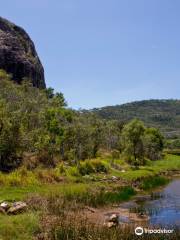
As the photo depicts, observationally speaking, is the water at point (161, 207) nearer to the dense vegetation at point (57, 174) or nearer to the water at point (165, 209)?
the water at point (165, 209)

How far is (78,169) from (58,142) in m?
8.45

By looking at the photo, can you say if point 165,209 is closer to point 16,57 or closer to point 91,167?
point 91,167

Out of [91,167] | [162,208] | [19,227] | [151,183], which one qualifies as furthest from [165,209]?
[91,167]

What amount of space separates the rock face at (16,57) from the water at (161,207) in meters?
112

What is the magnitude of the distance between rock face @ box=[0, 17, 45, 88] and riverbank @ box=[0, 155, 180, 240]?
101253 mm

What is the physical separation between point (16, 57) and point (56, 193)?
128m

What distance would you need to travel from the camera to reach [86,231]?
2305cm

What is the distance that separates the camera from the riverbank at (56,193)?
24781 mm

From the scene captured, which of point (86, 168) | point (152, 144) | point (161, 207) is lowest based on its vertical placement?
point (161, 207)

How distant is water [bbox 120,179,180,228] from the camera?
32.2 m

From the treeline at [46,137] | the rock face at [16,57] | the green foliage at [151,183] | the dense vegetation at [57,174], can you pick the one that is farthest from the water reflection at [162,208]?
the rock face at [16,57]

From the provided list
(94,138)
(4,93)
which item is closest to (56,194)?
(94,138)

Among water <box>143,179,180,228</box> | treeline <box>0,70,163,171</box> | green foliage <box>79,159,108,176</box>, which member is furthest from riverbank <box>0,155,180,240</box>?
treeline <box>0,70,163,171</box>

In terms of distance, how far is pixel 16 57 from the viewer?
15925 cm
